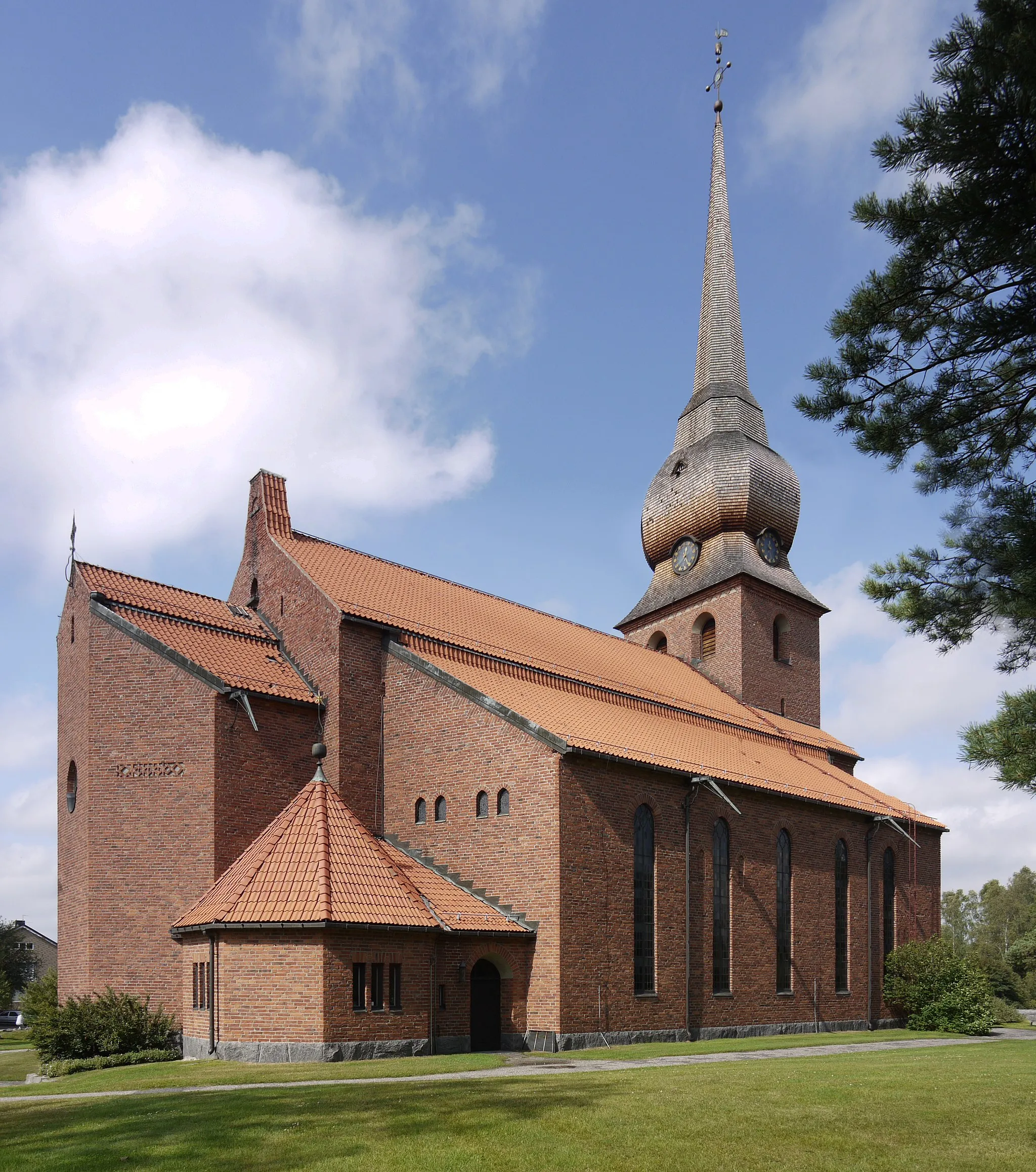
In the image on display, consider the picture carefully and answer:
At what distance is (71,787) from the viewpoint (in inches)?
1007

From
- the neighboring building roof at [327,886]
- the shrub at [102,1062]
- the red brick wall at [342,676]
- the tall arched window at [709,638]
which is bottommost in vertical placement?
the shrub at [102,1062]

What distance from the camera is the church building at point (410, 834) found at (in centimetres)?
2069

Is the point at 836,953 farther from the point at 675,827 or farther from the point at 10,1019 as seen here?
the point at 10,1019

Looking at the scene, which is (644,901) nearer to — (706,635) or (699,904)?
(699,904)

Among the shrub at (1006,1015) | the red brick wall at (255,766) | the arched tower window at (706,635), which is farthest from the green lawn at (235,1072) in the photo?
the arched tower window at (706,635)

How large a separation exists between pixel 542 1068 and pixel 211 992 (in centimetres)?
649

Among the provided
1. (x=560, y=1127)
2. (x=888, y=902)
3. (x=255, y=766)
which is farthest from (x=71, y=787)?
(x=888, y=902)

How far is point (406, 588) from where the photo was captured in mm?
30781

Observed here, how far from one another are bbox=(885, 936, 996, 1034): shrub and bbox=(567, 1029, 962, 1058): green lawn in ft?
2.29

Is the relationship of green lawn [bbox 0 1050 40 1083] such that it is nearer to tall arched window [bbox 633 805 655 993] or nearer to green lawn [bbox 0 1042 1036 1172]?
green lawn [bbox 0 1042 1036 1172]

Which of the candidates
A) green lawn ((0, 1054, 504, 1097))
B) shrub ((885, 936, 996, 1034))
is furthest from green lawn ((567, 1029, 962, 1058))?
green lawn ((0, 1054, 504, 1097))

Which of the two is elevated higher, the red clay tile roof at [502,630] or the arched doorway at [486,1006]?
the red clay tile roof at [502,630]

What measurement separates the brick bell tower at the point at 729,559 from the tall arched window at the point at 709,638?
0.04 metres

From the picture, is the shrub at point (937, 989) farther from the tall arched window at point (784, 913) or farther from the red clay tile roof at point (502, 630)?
the red clay tile roof at point (502, 630)
